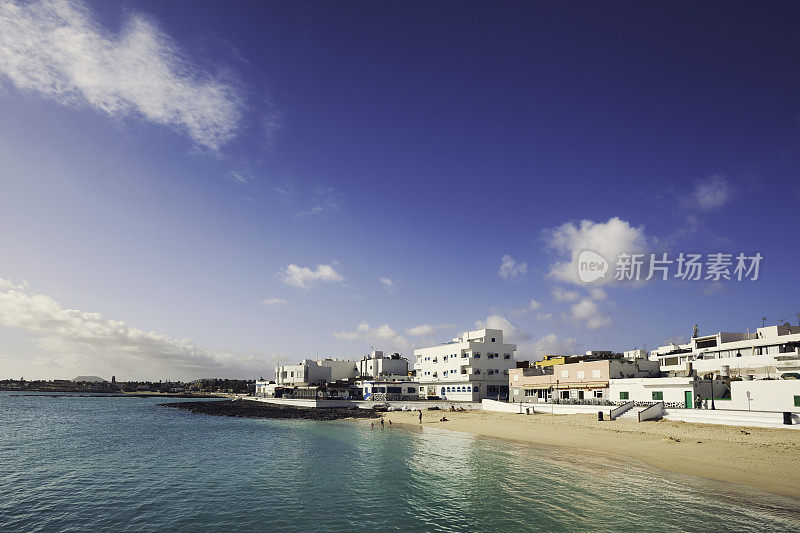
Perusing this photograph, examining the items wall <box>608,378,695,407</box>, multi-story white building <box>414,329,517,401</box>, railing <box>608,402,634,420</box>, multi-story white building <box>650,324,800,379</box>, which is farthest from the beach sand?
multi-story white building <box>414,329,517,401</box>

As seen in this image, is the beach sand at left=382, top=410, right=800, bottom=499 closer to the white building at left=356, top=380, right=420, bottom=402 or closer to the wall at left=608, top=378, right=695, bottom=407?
the wall at left=608, top=378, right=695, bottom=407

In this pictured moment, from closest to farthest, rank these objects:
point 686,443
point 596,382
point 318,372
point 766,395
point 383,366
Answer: point 686,443 < point 766,395 < point 596,382 < point 383,366 < point 318,372

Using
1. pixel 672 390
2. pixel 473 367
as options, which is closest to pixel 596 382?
pixel 672 390

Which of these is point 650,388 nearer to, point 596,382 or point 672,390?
point 672,390

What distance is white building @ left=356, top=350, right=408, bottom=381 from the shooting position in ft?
485

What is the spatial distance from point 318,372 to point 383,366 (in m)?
25.0

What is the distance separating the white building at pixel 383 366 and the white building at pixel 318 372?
9.78 meters

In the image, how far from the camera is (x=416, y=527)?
1048 inches

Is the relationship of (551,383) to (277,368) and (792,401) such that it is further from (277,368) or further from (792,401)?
(277,368)

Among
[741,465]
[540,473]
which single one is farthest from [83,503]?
[741,465]

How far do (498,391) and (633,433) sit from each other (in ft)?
179

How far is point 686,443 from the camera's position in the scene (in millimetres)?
46438

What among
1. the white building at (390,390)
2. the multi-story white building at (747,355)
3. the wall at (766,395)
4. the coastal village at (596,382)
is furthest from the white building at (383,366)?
the wall at (766,395)

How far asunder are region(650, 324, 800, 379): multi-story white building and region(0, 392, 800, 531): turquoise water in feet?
112
